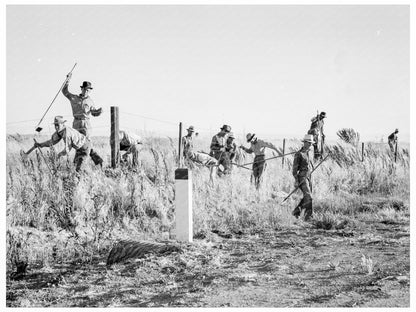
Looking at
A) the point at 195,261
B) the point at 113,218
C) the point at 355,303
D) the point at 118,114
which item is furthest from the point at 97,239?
the point at 118,114

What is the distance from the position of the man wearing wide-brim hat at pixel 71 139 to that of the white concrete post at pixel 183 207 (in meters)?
3.59

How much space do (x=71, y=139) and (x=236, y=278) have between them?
5905 millimetres

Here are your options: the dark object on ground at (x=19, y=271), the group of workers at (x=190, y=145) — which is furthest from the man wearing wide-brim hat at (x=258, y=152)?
the dark object on ground at (x=19, y=271)

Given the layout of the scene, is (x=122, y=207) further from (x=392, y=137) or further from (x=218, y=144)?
(x=392, y=137)

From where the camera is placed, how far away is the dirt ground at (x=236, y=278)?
469cm

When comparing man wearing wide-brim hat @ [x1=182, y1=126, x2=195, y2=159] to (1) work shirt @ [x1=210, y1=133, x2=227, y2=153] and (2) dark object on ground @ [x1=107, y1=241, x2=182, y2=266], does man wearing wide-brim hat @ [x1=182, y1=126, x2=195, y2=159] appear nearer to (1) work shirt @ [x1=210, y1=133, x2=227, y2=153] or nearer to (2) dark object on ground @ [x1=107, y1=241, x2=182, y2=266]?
(1) work shirt @ [x1=210, y1=133, x2=227, y2=153]

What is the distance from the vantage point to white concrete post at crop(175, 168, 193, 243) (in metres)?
6.68

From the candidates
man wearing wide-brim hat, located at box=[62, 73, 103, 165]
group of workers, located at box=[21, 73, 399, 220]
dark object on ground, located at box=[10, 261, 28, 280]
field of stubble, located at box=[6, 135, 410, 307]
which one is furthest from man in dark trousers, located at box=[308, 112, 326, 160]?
dark object on ground, located at box=[10, 261, 28, 280]

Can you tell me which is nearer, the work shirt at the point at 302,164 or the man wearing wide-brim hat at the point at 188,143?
the work shirt at the point at 302,164

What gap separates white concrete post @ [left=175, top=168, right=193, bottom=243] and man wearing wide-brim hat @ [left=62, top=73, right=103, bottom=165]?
5019 millimetres

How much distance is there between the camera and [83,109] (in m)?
11.2

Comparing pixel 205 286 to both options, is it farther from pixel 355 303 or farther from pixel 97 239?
pixel 97 239

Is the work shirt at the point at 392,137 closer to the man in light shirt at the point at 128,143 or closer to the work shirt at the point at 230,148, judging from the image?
the work shirt at the point at 230,148

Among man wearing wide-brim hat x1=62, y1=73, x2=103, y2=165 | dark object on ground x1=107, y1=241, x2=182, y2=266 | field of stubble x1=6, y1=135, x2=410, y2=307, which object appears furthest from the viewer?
man wearing wide-brim hat x1=62, y1=73, x2=103, y2=165
